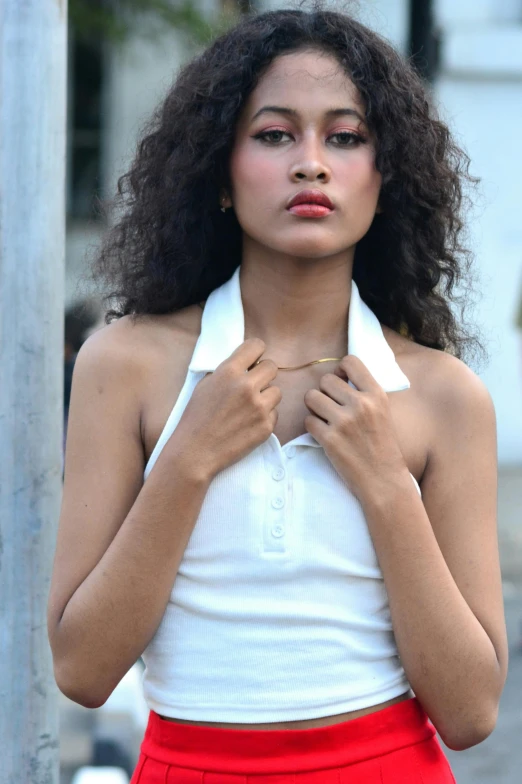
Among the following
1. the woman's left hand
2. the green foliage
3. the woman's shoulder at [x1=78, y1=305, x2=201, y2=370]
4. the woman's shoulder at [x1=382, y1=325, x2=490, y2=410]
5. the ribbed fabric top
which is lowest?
the green foliage

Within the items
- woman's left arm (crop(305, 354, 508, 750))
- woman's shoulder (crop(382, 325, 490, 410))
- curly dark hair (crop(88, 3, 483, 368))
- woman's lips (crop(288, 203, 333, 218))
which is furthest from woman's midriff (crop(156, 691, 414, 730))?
woman's lips (crop(288, 203, 333, 218))

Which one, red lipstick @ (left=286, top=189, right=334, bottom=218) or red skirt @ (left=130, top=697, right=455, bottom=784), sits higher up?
red lipstick @ (left=286, top=189, right=334, bottom=218)

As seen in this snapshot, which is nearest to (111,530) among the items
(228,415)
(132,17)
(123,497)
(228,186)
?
(123,497)

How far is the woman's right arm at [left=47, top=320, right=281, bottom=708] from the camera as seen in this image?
165cm

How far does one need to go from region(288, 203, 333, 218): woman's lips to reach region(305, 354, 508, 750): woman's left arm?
234 mm

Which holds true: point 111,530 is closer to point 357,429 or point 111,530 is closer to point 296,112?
point 357,429

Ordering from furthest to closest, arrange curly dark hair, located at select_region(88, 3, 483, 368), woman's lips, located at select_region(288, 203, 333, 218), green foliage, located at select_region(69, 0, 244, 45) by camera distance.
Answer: green foliage, located at select_region(69, 0, 244, 45), curly dark hair, located at select_region(88, 3, 483, 368), woman's lips, located at select_region(288, 203, 333, 218)

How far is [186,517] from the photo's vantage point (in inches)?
65.2

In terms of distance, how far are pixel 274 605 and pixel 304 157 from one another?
676 mm

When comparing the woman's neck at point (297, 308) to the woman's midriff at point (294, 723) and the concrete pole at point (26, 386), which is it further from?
the woman's midriff at point (294, 723)

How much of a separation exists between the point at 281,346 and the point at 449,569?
1.47 feet

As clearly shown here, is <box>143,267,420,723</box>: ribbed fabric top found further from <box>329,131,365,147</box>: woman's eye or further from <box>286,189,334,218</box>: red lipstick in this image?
<box>329,131,365,147</box>: woman's eye

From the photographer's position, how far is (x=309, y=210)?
175 cm

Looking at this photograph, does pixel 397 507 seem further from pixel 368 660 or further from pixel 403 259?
pixel 403 259
